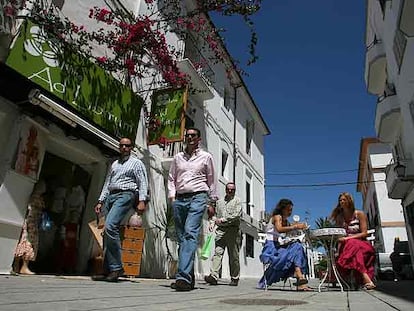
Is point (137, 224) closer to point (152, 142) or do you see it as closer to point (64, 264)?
point (64, 264)

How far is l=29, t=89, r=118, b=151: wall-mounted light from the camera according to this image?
486 cm

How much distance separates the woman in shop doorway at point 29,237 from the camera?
4.75 metres

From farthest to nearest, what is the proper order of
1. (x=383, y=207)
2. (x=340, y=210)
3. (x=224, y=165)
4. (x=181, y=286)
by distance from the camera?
(x=383, y=207) → (x=224, y=165) → (x=340, y=210) → (x=181, y=286)

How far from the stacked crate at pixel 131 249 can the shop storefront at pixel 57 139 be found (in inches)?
26.2

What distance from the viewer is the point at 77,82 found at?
6.07 m

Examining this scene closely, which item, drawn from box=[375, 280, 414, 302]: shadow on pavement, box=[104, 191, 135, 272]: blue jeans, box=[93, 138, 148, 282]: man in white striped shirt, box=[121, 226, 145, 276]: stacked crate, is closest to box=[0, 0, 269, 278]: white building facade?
box=[121, 226, 145, 276]: stacked crate

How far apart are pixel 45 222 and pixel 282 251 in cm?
410

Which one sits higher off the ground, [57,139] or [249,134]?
[249,134]

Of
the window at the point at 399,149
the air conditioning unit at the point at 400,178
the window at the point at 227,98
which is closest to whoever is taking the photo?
the air conditioning unit at the point at 400,178

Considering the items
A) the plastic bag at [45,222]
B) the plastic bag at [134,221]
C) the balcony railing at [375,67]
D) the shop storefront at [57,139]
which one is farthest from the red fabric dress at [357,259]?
the balcony railing at [375,67]

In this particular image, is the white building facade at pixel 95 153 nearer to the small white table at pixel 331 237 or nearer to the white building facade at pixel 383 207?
the small white table at pixel 331 237

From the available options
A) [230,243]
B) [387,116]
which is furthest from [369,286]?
[387,116]

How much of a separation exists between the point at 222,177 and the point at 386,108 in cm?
675

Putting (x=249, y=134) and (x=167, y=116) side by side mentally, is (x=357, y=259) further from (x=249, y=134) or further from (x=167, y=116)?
(x=249, y=134)
